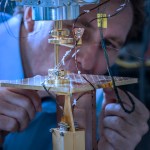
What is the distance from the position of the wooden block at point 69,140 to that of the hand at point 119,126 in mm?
108

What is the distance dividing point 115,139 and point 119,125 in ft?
→ 0.10

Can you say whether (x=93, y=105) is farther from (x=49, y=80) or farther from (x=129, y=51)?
(x=129, y=51)

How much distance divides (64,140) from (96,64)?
25 centimetres

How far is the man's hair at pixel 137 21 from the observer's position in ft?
2.50

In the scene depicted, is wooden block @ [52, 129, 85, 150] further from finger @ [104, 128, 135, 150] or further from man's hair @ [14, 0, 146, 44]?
man's hair @ [14, 0, 146, 44]

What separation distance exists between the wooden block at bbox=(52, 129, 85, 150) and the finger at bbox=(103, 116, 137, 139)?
0.44ft

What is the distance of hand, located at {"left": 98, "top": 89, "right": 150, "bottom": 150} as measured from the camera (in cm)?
74

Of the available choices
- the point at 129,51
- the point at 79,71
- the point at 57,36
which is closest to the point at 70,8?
the point at 57,36

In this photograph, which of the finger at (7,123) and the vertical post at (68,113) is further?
the finger at (7,123)

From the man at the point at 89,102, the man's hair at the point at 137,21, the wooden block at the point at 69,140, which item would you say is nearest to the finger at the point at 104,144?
the man at the point at 89,102

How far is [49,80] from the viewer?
2.09 ft

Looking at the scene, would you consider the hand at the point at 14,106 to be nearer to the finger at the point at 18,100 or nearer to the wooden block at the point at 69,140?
the finger at the point at 18,100

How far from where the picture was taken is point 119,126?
746mm

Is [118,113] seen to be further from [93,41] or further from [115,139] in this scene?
[93,41]
